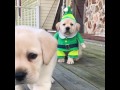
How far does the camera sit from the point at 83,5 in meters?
10.0

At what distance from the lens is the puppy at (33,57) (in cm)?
132

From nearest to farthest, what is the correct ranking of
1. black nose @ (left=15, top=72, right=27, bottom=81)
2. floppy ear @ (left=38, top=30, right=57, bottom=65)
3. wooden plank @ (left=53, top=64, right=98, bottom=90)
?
black nose @ (left=15, top=72, right=27, bottom=81), floppy ear @ (left=38, top=30, right=57, bottom=65), wooden plank @ (left=53, top=64, right=98, bottom=90)

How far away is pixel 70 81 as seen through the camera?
2.13 m

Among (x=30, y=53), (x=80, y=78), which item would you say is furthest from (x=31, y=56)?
(x=80, y=78)

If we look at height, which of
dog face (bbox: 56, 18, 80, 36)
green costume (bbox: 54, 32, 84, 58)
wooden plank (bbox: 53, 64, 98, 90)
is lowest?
wooden plank (bbox: 53, 64, 98, 90)

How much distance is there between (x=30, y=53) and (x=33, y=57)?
0.12ft

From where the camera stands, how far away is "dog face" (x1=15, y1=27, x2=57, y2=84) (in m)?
1.31

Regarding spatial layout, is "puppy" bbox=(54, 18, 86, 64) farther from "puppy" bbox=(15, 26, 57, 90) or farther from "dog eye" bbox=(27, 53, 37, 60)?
"dog eye" bbox=(27, 53, 37, 60)

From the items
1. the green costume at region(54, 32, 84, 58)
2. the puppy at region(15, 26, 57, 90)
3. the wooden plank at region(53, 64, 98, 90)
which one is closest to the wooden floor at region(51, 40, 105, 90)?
the wooden plank at region(53, 64, 98, 90)

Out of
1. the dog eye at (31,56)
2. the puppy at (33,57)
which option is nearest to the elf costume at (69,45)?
the puppy at (33,57)

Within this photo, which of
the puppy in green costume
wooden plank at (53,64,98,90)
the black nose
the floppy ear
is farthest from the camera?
the puppy in green costume

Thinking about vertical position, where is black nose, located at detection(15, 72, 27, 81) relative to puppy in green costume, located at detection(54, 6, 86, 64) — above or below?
below

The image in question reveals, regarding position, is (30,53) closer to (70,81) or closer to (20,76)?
(20,76)
